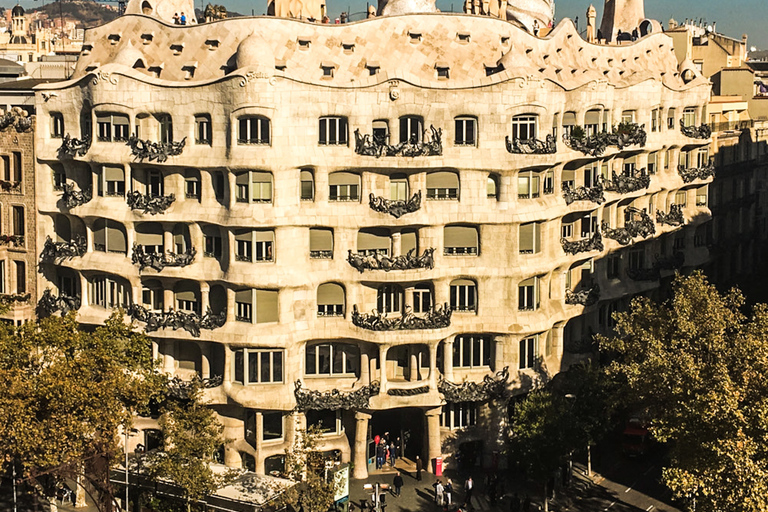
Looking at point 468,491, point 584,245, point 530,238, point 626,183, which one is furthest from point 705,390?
point 626,183

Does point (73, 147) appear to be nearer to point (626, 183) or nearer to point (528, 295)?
point (528, 295)

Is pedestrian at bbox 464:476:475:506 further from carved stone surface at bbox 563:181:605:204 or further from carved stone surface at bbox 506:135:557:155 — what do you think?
carved stone surface at bbox 506:135:557:155

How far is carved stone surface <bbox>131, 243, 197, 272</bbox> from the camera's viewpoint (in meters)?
77.5

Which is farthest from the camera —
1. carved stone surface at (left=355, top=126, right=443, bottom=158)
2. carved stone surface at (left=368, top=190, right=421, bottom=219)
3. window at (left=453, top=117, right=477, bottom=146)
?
window at (left=453, top=117, right=477, bottom=146)

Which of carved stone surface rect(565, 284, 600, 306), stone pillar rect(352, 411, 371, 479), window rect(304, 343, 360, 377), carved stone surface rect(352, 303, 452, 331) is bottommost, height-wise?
stone pillar rect(352, 411, 371, 479)

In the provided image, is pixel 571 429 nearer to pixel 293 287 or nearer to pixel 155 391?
pixel 293 287

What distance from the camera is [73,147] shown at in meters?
79.9

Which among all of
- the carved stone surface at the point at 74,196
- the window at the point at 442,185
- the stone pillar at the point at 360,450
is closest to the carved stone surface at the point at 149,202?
the carved stone surface at the point at 74,196

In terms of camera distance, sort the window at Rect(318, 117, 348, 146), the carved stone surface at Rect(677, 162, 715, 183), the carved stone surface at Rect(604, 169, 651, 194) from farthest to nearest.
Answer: the carved stone surface at Rect(677, 162, 715, 183) → the carved stone surface at Rect(604, 169, 651, 194) → the window at Rect(318, 117, 348, 146)

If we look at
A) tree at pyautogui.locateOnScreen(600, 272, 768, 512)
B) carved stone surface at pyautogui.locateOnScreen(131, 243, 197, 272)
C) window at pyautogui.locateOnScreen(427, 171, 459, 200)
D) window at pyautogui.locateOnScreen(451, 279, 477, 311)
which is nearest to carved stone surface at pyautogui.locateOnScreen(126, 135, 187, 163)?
carved stone surface at pyautogui.locateOnScreen(131, 243, 197, 272)

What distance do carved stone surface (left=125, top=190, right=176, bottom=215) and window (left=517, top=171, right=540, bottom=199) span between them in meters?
20.1

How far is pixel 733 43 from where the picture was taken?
418ft

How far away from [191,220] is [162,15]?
18.7m

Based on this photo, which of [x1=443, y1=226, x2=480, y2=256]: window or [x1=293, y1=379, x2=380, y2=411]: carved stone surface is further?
[x1=443, y1=226, x2=480, y2=256]: window
